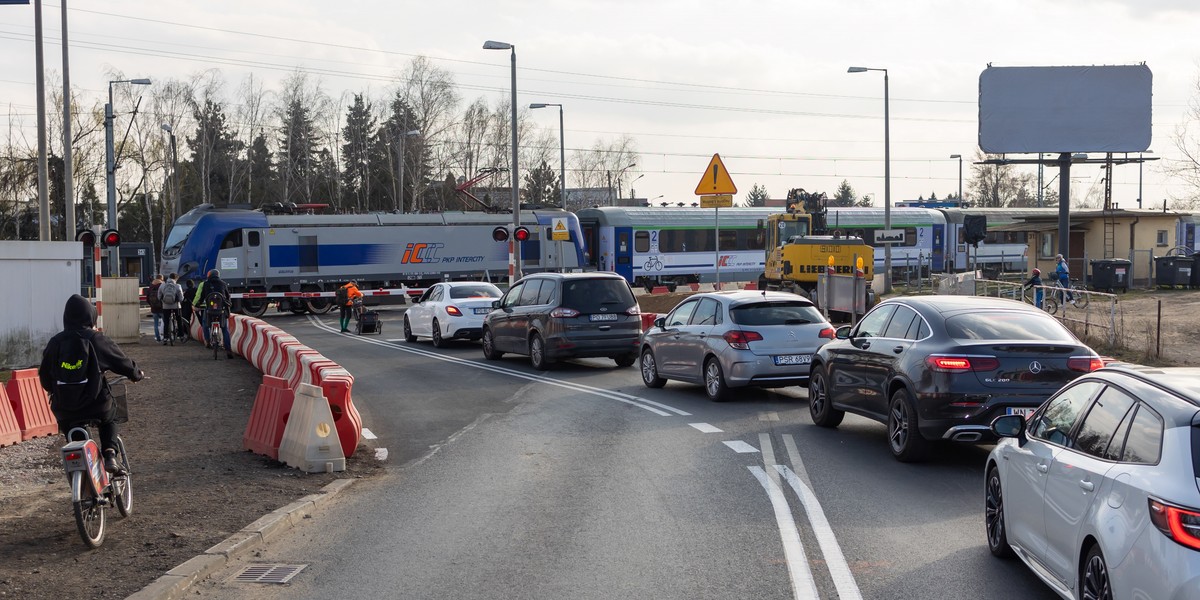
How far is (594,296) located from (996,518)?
14.0 meters

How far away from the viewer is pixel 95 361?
8094 mm

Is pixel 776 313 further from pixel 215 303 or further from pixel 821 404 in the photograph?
pixel 215 303

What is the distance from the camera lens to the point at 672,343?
17.5 metres

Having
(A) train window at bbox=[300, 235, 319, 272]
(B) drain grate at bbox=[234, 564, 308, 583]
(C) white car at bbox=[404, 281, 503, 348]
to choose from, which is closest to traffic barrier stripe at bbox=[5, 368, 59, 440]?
(B) drain grate at bbox=[234, 564, 308, 583]

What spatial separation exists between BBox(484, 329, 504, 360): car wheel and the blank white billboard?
24723mm

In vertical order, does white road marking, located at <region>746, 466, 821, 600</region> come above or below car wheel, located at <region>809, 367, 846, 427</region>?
below

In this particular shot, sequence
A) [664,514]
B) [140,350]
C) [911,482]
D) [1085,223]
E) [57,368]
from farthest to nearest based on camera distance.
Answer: [1085,223], [140,350], [911,482], [664,514], [57,368]

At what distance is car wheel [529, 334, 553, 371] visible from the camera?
2130 cm

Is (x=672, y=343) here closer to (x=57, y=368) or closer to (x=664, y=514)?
(x=664, y=514)

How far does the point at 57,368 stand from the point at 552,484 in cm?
403

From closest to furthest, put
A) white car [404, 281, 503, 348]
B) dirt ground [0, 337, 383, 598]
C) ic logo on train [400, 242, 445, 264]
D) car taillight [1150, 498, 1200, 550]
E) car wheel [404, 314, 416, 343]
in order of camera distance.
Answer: car taillight [1150, 498, 1200, 550], dirt ground [0, 337, 383, 598], white car [404, 281, 503, 348], car wheel [404, 314, 416, 343], ic logo on train [400, 242, 445, 264]

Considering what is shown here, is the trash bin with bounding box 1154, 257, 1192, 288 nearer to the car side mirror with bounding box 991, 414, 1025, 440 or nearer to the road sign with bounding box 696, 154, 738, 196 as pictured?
the road sign with bounding box 696, 154, 738, 196

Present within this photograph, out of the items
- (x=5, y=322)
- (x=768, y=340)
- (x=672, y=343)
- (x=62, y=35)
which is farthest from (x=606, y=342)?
(x=62, y=35)

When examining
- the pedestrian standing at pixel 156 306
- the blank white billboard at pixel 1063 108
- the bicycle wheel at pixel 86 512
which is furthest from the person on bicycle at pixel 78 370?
the blank white billboard at pixel 1063 108
